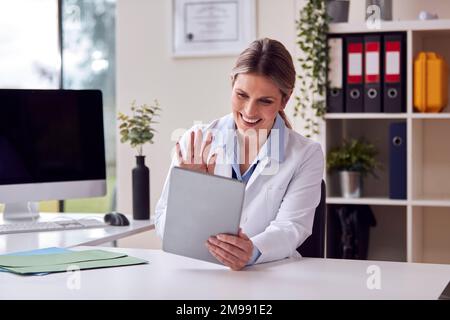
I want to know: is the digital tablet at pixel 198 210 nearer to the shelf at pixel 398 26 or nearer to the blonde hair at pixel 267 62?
the blonde hair at pixel 267 62

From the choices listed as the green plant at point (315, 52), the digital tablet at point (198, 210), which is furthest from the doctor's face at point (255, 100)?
the green plant at point (315, 52)

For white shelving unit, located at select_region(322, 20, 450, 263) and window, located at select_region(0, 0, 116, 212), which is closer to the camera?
white shelving unit, located at select_region(322, 20, 450, 263)

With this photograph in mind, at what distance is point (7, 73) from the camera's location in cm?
428

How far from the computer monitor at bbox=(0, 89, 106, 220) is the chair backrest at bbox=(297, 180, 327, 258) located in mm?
986

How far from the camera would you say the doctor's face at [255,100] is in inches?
90.7

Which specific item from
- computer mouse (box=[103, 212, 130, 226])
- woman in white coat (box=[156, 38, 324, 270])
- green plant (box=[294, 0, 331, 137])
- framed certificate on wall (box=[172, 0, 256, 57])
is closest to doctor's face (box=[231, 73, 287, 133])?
woman in white coat (box=[156, 38, 324, 270])

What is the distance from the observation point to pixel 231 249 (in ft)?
6.24

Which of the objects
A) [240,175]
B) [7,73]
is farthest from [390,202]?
[7,73]

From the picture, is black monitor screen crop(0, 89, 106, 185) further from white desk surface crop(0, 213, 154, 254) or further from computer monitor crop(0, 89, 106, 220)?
white desk surface crop(0, 213, 154, 254)

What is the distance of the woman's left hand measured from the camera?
6.23ft

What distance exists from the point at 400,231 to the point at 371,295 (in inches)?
79.2

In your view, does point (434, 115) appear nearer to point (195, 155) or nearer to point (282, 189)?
point (282, 189)
